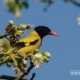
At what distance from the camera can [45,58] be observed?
1.27 metres

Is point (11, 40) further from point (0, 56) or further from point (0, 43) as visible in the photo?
point (0, 56)

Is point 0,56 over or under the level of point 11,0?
under

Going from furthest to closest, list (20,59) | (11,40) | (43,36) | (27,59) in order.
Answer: (43,36)
(11,40)
(27,59)
(20,59)

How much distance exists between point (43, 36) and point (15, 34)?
2.12m

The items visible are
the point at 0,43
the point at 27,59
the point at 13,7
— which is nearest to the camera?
the point at 13,7

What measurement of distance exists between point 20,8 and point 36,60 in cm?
79

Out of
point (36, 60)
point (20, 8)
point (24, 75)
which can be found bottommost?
point (24, 75)

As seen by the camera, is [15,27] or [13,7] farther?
[15,27]

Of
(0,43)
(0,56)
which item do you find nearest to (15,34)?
(0,43)

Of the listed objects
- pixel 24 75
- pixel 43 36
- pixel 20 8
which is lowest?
pixel 43 36

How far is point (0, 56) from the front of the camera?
1327mm

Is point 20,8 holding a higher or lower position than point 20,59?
higher

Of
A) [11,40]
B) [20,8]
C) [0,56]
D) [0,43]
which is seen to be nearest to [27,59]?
[0,56]

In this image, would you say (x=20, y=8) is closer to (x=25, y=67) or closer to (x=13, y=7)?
(x=13, y=7)
